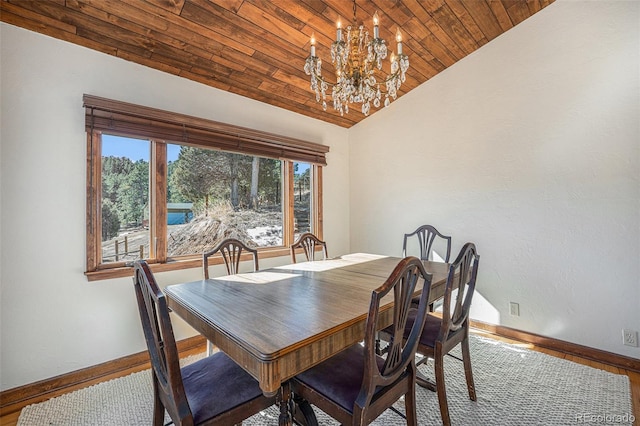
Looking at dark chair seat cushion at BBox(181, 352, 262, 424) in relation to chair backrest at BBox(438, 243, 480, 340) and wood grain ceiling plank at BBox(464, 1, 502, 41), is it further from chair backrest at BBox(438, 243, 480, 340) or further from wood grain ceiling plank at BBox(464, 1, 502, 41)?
wood grain ceiling plank at BBox(464, 1, 502, 41)

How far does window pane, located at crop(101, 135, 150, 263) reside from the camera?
7.48 feet

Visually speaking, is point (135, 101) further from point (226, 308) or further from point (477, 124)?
point (477, 124)

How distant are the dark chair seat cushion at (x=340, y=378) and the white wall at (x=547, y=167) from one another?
2122 millimetres

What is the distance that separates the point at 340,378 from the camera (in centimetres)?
132

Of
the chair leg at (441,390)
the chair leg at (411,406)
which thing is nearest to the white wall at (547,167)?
the chair leg at (441,390)

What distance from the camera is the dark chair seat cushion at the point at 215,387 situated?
1166 millimetres

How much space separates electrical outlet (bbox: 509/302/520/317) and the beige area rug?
508 mm

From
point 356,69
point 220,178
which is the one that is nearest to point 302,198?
point 220,178

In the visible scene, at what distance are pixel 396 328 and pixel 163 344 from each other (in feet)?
3.01

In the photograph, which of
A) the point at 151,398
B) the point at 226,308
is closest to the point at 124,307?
the point at 151,398

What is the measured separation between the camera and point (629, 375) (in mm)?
2172

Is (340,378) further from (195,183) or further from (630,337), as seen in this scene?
(630,337)

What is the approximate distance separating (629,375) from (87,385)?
13.1ft

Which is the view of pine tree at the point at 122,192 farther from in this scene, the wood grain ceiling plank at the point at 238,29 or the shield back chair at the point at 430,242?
the shield back chair at the point at 430,242
